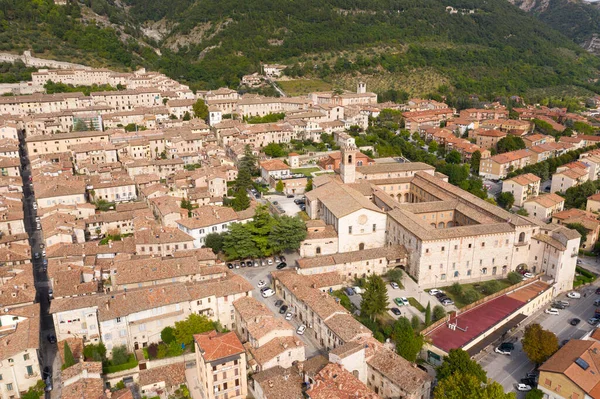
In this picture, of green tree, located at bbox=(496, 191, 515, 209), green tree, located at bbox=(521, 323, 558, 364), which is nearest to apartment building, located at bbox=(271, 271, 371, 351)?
green tree, located at bbox=(521, 323, 558, 364)

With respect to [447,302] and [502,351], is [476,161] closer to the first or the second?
[447,302]

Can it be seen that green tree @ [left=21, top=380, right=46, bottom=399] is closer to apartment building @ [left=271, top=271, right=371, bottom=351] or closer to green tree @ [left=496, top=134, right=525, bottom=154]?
apartment building @ [left=271, top=271, right=371, bottom=351]

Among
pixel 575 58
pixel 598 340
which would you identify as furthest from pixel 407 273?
pixel 575 58

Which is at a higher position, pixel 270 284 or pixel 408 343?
pixel 408 343

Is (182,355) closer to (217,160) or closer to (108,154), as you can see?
(217,160)

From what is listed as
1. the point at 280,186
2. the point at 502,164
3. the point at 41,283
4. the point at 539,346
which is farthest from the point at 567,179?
the point at 41,283
